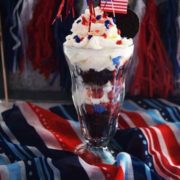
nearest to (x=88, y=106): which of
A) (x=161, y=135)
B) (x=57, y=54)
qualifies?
(x=161, y=135)

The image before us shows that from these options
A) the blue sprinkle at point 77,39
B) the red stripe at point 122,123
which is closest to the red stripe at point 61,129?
the red stripe at point 122,123

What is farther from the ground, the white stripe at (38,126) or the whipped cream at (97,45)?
the whipped cream at (97,45)

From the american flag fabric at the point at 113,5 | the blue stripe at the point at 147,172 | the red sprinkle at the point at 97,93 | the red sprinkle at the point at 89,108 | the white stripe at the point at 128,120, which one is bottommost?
the blue stripe at the point at 147,172

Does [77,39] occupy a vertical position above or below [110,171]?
above

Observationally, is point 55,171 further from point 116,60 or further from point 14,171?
point 116,60

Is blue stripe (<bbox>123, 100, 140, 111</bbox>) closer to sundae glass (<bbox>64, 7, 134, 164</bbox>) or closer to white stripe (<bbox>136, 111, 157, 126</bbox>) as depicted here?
white stripe (<bbox>136, 111, 157, 126</bbox>)

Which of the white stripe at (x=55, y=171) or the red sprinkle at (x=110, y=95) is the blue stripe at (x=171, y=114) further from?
the white stripe at (x=55, y=171)

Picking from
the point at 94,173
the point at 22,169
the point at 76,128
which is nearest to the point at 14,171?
the point at 22,169

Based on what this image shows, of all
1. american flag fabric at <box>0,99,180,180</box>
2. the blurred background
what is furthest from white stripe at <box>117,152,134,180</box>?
the blurred background
